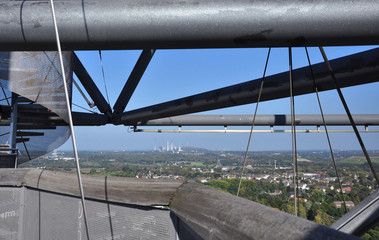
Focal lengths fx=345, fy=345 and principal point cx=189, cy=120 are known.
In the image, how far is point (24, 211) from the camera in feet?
8.20

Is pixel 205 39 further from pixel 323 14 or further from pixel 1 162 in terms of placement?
pixel 1 162

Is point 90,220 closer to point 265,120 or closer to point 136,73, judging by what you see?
point 136,73

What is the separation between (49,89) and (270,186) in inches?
261

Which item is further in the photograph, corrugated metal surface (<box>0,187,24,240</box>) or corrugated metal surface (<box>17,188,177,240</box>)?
corrugated metal surface (<box>0,187,24,240</box>)

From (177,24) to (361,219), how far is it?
155 centimetres

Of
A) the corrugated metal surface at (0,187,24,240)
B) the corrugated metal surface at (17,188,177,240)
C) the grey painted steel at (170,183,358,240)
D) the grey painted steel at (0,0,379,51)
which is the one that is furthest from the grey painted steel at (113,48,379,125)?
the corrugated metal surface at (0,187,24,240)

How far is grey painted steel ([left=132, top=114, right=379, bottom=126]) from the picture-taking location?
9.03 m

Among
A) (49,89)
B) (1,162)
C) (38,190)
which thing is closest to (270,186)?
(49,89)

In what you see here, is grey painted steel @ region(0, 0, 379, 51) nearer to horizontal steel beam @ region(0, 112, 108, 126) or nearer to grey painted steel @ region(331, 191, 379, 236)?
grey painted steel @ region(331, 191, 379, 236)

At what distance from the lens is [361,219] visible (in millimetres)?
2025

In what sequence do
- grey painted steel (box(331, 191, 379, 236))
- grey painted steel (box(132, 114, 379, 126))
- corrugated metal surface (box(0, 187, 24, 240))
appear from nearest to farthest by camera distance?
grey painted steel (box(331, 191, 379, 236)), corrugated metal surface (box(0, 187, 24, 240)), grey painted steel (box(132, 114, 379, 126))

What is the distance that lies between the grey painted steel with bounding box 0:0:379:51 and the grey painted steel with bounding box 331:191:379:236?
94 centimetres

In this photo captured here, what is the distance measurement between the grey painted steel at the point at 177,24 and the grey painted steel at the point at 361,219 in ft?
3.10

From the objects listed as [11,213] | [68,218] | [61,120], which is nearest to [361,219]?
[68,218]
